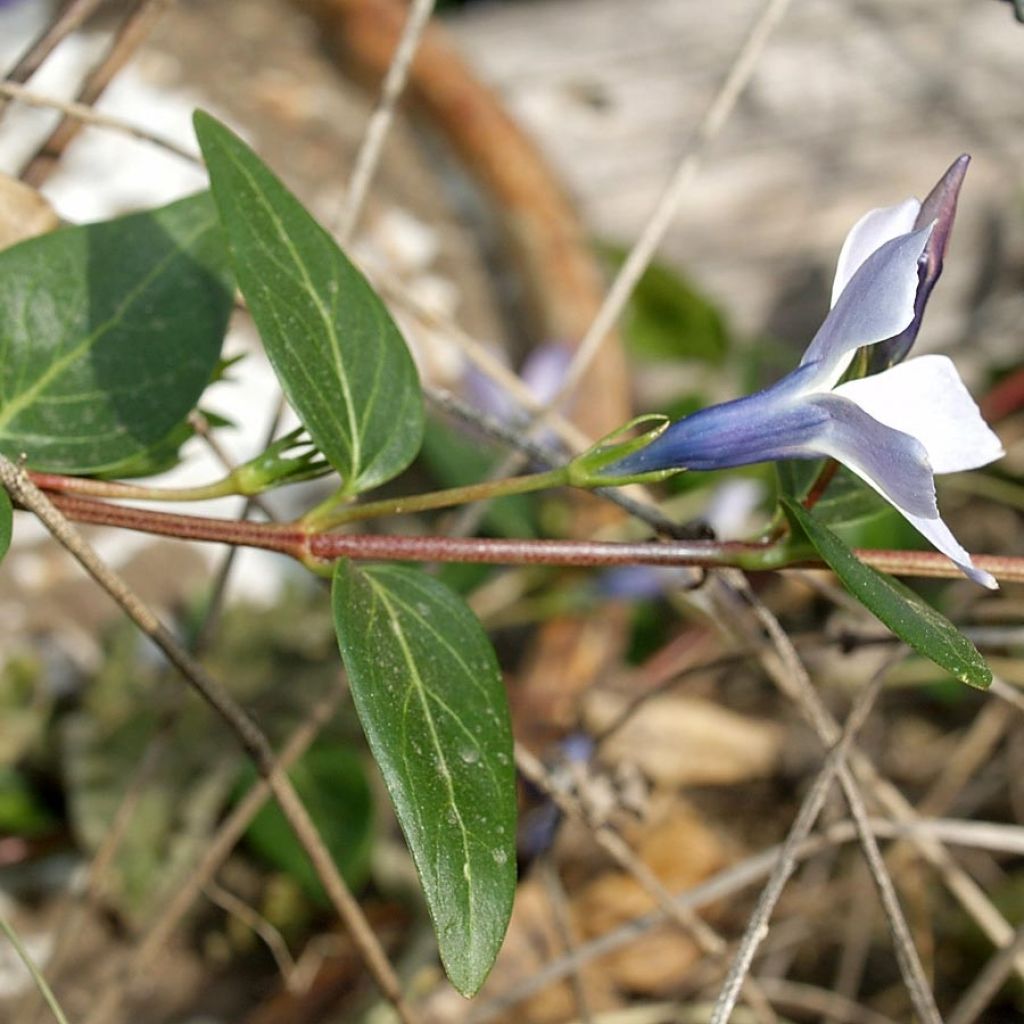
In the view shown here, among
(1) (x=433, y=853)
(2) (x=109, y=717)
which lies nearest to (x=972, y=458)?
(1) (x=433, y=853)

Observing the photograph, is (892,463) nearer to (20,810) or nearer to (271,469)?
(271,469)

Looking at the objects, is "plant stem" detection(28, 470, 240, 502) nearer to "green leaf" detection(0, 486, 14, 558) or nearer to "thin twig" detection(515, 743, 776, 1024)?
"green leaf" detection(0, 486, 14, 558)

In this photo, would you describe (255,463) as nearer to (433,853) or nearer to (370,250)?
(433,853)

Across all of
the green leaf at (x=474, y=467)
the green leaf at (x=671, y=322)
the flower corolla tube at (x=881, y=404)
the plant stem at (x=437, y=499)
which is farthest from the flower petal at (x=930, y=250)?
the green leaf at (x=671, y=322)

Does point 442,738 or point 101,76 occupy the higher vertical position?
point 101,76

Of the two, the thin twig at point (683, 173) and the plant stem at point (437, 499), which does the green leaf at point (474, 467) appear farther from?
the plant stem at point (437, 499)

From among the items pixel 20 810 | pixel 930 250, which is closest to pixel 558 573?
pixel 20 810
